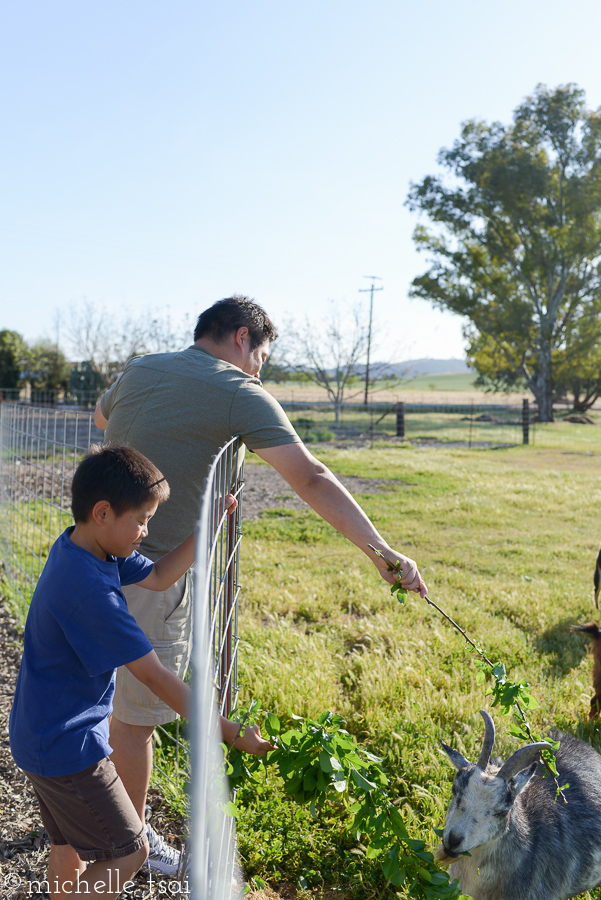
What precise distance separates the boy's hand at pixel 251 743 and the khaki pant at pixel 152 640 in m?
0.62

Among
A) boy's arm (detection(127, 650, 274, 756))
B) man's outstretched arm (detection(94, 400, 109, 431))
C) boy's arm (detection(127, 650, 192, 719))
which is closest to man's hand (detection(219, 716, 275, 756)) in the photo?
boy's arm (detection(127, 650, 274, 756))

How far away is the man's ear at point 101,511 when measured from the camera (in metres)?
1.87

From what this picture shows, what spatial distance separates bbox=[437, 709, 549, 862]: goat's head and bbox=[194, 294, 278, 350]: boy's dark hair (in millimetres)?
1828

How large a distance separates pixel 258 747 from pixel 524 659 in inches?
121

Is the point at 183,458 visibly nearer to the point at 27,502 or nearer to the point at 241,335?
the point at 241,335

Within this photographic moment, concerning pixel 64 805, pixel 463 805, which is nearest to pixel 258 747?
pixel 64 805

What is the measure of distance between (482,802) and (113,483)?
162 cm

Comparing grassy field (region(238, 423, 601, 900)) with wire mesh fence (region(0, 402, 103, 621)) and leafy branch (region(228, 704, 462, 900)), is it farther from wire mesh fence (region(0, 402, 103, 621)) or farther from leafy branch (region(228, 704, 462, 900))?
wire mesh fence (region(0, 402, 103, 621))

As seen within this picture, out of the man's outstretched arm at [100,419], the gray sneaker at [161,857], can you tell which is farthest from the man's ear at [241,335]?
the gray sneaker at [161,857]

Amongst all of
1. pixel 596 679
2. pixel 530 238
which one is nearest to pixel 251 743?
pixel 596 679

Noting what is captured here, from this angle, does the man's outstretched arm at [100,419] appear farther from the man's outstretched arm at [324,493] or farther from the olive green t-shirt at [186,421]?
the man's outstretched arm at [324,493]

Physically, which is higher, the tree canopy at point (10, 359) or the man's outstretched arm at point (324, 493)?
the tree canopy at point (10, 359)

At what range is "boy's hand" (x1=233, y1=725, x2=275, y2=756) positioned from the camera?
1879 millimetres

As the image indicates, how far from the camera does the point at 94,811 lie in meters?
1.85
